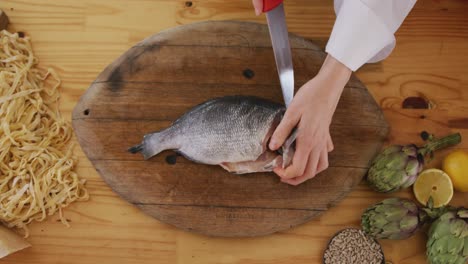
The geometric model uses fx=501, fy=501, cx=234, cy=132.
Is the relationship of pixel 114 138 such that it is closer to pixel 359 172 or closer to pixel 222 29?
pixel 222 29

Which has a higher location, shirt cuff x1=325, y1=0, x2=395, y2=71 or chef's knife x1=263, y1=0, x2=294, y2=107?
shirt cuff x1=325, y1=0, x2=395, y2=71

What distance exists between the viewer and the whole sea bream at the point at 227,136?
5.70 ft

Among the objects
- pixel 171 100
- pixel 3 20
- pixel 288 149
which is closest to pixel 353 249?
pixel 288 149

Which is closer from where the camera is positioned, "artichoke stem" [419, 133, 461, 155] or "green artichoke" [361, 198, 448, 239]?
"green artichoke" [361, 198, 448, 239]

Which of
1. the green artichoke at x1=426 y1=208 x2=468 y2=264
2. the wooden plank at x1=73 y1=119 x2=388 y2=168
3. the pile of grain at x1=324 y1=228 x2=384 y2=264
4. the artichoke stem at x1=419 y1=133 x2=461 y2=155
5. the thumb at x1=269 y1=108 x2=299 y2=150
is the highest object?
the thumb at x1=269 y1=108 x2=299 y2=150

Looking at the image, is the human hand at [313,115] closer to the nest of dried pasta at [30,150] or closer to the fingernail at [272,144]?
the fingernail at [272,144]

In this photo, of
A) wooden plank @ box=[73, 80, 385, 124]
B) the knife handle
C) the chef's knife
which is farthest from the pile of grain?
the knife handle

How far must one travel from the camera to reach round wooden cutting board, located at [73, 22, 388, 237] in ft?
5.87

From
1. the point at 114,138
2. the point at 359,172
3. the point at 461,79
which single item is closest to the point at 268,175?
the point at 359,172

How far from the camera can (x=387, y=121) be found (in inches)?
77.1

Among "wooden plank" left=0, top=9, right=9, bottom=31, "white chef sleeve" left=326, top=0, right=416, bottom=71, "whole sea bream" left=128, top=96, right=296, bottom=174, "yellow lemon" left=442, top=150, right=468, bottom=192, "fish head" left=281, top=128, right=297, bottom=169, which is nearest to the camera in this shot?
"white chef sleeve" left=326, top=0, right=416, bottom=71

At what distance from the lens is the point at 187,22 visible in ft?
6.87

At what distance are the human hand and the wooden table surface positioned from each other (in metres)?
0.32

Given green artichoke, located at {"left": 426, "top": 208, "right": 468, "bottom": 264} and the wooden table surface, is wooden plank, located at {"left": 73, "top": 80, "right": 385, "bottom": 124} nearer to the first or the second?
the wooden table surface
